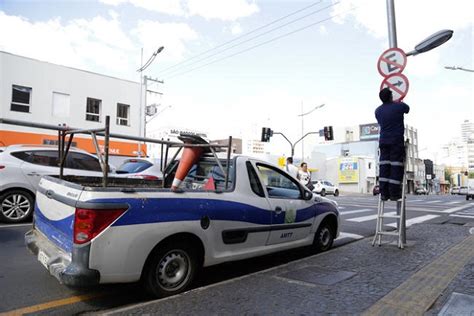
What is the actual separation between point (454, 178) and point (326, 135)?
115 m

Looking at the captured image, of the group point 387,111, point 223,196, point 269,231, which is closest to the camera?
point 223,196

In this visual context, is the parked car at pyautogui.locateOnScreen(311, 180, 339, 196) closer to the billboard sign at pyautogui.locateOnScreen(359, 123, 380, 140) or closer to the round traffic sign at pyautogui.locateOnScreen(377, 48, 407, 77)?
the round traffic sign at pyautogui.locateOnScreen(377, 48, 407, 77)

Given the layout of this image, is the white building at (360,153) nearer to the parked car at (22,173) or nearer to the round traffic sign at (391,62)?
the round traffic sign at (391,62)

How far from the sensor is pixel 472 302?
3320 millimetres

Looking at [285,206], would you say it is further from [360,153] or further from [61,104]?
[360,153]

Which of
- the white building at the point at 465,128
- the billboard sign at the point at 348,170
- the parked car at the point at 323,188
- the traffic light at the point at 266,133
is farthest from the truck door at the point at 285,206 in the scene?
the white building at the point at 465,128

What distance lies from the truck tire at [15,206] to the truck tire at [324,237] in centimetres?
593

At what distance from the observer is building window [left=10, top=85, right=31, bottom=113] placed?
19.6 m

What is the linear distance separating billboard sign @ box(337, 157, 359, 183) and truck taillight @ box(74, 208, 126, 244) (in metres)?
53.2

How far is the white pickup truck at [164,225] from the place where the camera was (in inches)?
122

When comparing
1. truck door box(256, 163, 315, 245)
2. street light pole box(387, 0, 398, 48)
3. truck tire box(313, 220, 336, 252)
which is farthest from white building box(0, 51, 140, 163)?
street light pole box(387, 0, 398, 48)

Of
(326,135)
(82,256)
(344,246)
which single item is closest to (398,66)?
(344,246)

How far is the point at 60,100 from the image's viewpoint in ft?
69.9

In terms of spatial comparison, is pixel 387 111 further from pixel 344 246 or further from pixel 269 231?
pixel 269 231
